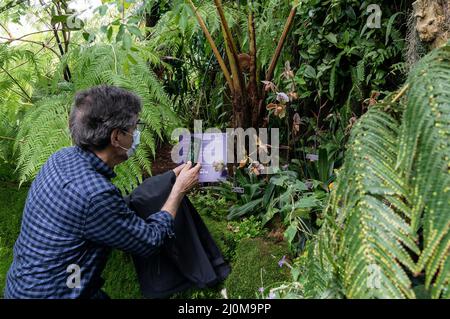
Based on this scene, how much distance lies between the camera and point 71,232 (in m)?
1.61

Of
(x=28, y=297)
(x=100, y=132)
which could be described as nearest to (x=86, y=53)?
(x=100, y=132)

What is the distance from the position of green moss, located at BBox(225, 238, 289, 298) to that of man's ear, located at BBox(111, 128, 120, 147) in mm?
909

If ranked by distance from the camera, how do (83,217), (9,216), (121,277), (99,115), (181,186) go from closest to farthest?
(83,217)
(99,115)
(181,186)
(121,277)
(9,216)

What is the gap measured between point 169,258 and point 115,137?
597 mm

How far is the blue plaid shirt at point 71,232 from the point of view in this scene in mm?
1590

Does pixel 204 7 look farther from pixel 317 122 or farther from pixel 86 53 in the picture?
pixel 317 122

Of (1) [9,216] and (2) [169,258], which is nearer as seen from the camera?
(2) [169,258]

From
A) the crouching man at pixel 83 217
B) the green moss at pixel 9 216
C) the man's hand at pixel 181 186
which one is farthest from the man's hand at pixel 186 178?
the green moss at pixel 9 216

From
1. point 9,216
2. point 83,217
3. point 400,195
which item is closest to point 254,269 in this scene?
point 83,217

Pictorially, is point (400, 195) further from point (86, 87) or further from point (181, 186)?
point (86, 87)

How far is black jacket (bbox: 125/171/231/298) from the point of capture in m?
1.95

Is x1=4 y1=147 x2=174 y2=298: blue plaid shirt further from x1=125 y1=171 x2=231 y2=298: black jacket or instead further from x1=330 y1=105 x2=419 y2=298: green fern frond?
x1=330 y1=105 x2=419 y2=298: green fern frond

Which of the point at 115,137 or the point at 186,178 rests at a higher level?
the point at 115,137

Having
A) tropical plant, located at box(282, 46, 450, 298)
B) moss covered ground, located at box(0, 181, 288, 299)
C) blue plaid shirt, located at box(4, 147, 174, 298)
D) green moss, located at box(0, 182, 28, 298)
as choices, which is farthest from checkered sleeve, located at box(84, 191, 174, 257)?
green moss, located at box(0, 182, 28, 298)
